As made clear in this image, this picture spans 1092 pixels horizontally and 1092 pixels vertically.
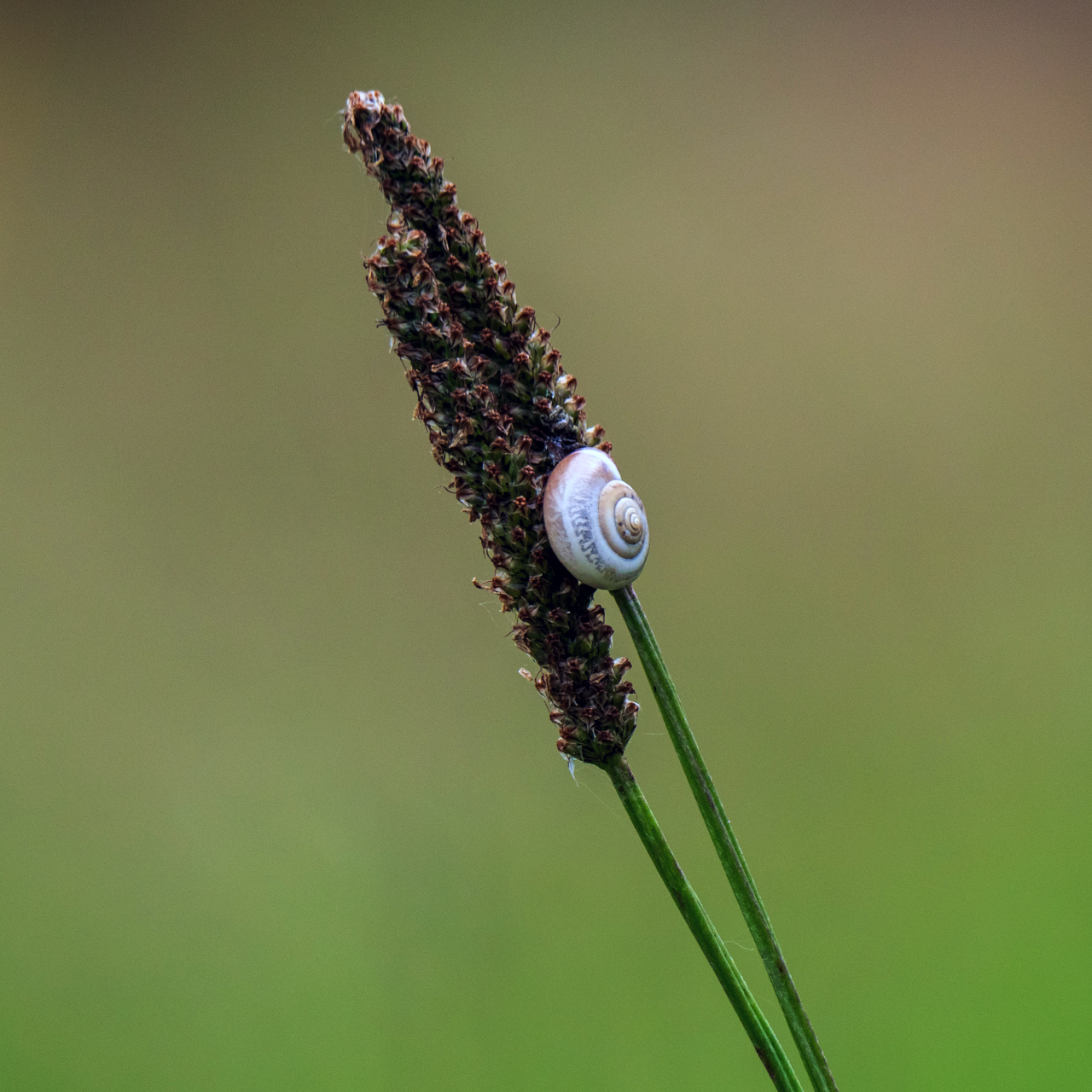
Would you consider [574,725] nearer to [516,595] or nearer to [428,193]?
[516,595]

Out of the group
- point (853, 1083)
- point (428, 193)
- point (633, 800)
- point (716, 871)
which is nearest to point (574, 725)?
point (633, 800)

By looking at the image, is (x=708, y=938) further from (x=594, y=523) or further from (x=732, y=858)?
(x=594, y=523)

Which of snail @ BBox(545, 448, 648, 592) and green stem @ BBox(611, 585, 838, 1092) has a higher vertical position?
snail @ BBox(545, 448, 648, 592)

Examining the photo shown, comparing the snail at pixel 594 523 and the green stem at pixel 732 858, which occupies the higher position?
the snail at pixel 594 523
